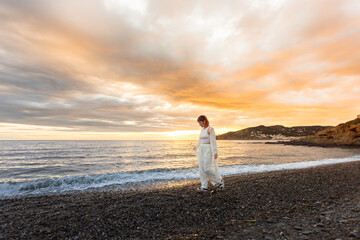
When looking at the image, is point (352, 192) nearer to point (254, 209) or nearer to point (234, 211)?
point (254, 209)

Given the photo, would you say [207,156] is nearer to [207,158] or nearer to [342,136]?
[207,158]

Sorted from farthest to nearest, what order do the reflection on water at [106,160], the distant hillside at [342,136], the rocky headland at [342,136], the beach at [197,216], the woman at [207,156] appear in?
the distant hillside at [342,136]
the rocky headland at [342,136]
the reflection on water at [106,160]
the woman at [207,156]
the beach at [197,216]

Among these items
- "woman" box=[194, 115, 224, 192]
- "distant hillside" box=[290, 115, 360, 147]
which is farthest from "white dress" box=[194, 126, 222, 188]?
"distant hillside" box=[290, 115, 360, 147]

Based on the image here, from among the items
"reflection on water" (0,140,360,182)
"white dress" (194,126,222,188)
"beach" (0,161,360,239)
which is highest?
"white dress" (194,126,222,188)

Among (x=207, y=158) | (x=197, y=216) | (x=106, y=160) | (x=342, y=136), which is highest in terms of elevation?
(x=342, y=136)

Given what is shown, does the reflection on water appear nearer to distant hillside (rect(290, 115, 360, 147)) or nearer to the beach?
the beach

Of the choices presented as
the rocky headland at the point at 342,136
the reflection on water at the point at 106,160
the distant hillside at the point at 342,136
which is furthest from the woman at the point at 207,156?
the distant hillside at the point at 342,136

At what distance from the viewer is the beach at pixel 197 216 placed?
441 centimetres

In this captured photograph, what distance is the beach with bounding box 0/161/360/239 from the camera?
14.5ft

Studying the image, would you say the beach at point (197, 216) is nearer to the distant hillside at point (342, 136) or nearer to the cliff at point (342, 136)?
the distant hillside at point (342, 136)

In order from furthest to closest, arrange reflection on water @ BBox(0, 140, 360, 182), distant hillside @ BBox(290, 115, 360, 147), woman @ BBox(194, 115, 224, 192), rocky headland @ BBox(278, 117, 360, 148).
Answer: distant hillside @ BBox(290, 115, 360, 147) → rocky headland @ BBox(278, 117, 360, 148) → reflection on water @ BBox(0, 140, 360, 182) → woman @ BBox(194, 115, 224, 192)

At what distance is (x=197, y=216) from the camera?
552cm

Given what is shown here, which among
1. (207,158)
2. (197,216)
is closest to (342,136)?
(207,158)

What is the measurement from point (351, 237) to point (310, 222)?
113cm
